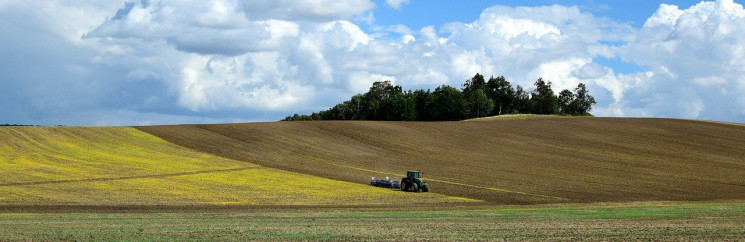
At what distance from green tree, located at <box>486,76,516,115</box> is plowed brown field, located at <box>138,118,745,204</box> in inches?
3270

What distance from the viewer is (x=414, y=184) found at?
52500mm

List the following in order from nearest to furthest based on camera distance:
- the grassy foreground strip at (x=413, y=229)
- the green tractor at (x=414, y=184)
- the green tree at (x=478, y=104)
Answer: the grassy foreground strip at (x=413, y=229) → the green tractor at (x=414, y=184) → the green tree at (x=478, y=104)

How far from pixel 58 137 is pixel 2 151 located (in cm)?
971

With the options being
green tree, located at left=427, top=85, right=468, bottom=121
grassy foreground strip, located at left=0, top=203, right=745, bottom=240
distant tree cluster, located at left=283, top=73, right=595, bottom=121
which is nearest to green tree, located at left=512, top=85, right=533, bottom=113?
distant tree cluster, located at left=283, top=73, right=595, bottom=121

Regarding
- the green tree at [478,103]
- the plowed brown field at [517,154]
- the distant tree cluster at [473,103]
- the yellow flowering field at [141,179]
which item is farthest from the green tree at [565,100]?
the yellow flowering field at [141,179]

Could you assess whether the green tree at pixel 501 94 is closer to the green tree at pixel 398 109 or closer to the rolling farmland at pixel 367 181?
the green tree at pixel 398 109

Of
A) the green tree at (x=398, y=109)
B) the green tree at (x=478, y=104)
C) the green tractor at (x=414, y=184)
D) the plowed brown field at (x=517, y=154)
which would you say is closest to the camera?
the green tractor at (x=414, y=184)

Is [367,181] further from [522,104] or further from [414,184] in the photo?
[522,104]

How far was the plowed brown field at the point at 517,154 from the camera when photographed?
55.0 m

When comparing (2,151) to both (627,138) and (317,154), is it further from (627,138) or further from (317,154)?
(627,138)

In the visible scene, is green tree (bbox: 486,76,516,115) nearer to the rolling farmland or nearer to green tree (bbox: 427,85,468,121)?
green tree (bbox: 427,85,468,121)

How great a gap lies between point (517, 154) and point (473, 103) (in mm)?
89193

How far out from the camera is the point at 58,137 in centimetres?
6919

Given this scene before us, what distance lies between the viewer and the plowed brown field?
Result: 5500cm
